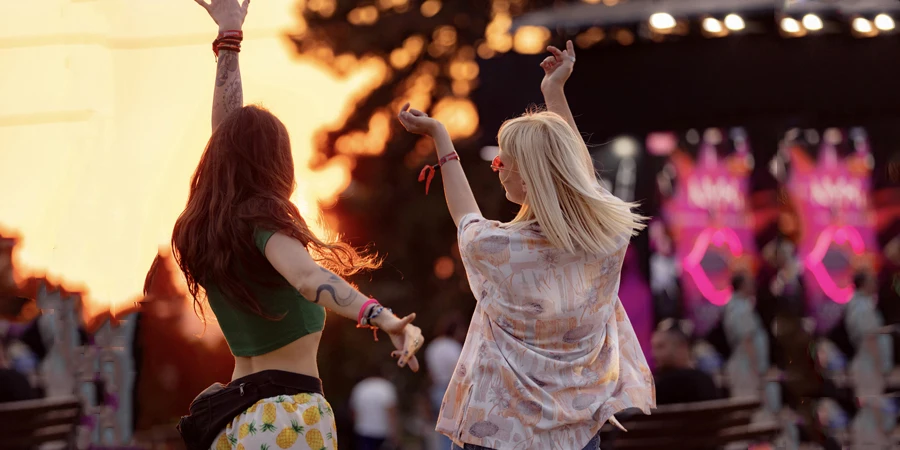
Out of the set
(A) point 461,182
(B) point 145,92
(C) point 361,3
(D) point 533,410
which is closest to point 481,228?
(A) point 461,182

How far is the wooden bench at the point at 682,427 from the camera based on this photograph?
18.8ft

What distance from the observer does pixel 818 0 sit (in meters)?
8.05

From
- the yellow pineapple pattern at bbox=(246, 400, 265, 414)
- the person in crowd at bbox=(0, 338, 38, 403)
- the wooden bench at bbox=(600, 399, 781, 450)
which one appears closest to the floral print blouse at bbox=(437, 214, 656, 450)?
the yellow pineapple pattern at bbox=(246, 400, 265, 414)

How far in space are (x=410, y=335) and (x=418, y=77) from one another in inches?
288

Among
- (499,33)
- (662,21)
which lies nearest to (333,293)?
(662,21)

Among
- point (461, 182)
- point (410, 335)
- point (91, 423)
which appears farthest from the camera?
point (91, 423)

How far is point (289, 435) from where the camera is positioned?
7.34 feet

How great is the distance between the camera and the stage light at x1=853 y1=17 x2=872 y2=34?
7965 mm

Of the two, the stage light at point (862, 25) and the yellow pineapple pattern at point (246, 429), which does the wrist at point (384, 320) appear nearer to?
the yellow pineapple pattern at point (246, 429)

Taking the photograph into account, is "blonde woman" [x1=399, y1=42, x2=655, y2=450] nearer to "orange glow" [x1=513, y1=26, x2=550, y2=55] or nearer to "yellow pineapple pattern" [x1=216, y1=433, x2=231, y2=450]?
"yellow pineapple pattern" [x1=216, y1=433, x2=231, y2=450]

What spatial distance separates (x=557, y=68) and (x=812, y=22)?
568 centimetres

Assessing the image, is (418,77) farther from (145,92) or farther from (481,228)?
(481,228)

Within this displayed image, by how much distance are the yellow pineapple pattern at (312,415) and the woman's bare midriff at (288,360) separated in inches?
3.3

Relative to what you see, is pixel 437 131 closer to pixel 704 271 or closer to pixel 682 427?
pixel 682 427
